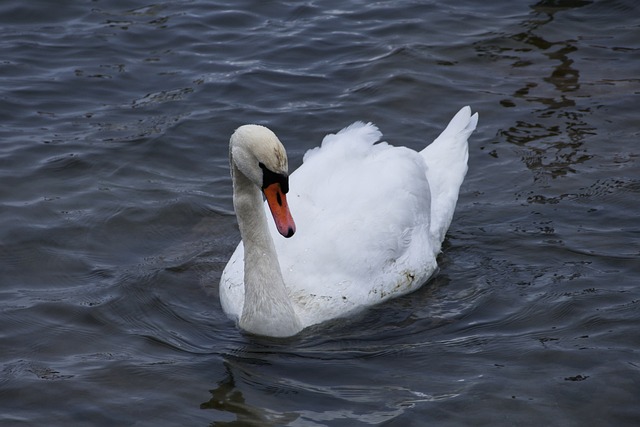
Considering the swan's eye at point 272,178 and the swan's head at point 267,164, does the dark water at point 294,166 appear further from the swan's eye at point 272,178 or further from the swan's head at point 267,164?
the swan's eye at point 272,178

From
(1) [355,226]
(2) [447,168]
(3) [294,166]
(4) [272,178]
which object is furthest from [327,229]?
(3) [294,166]

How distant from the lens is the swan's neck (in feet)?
23.6

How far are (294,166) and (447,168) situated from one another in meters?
1.49

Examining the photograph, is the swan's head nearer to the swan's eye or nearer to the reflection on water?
the swan's eye

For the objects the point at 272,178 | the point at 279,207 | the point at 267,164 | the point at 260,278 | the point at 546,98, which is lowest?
the point at 546,98

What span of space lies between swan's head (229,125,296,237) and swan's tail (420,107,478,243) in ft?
6.65

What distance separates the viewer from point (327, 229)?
7695 mm

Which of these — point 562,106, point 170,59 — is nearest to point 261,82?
point 170,59

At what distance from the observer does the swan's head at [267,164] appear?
665cm

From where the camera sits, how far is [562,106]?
11031 millimetres

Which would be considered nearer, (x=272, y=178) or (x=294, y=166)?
(x=272, y=178)

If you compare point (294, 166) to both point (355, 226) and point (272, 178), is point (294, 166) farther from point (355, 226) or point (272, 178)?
point (272, 178)

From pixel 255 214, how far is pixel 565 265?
7.81 feet

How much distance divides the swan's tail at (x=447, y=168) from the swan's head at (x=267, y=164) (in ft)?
6.65
